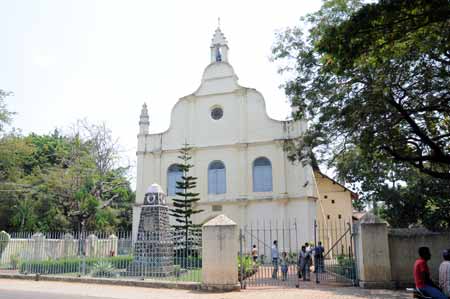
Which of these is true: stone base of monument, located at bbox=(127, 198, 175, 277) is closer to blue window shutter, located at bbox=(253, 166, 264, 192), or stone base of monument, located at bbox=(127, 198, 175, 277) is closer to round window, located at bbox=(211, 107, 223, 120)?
blue window shutter, located at bbox=(253, 166, 264, 192)

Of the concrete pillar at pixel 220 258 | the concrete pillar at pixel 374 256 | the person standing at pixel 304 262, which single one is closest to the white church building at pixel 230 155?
the person standing at pixel 304 262

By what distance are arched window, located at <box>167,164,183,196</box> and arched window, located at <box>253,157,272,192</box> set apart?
4.93 m

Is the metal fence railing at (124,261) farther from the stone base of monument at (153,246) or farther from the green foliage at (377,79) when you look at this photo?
the green foliage at (377,79)

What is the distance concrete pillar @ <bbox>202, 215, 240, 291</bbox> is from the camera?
11.0 metres

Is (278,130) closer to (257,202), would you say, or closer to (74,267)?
(257,202)

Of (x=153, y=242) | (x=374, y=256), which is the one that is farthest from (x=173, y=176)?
(x=374, y=256)

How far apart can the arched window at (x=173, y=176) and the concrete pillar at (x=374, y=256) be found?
15894 mm

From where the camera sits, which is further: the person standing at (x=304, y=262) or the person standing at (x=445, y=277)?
the person standing at (x=304, y=262)

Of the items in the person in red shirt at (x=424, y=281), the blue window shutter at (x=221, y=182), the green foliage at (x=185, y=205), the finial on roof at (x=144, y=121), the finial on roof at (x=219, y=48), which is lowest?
the person in red shirt at (x=424, y=281)

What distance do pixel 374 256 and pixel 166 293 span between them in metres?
5.91

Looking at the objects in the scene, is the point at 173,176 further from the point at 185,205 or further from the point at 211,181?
the point at 185,205

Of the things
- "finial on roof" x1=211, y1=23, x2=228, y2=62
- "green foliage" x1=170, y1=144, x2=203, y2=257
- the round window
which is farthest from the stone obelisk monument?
"finial on roof" x1=211, y1=23, x2=228, y2=62

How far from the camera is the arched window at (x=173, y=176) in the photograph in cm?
2546

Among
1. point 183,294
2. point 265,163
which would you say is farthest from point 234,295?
point 265,163
